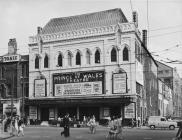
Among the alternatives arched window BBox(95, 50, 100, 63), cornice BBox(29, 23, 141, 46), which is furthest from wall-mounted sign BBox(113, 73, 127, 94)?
cornice BBox(29, 23, 141, 46)

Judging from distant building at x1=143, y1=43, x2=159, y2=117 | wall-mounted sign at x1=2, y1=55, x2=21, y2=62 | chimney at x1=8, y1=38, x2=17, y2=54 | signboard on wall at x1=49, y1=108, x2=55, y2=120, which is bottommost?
signboard on wall at x1=49, y1=108, x2=55, y2=120

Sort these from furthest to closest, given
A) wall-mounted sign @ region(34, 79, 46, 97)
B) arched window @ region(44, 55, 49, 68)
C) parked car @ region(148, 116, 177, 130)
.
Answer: arched window @ region(44, 55, 49, 68), wall-mounted sign @ region(34, 79, 46, 97), parked car @ region(148, 116, 177, 130)

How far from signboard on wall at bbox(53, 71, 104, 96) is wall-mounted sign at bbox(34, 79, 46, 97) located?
1.75 meters

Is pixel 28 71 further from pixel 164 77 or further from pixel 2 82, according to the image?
pixel 164 77

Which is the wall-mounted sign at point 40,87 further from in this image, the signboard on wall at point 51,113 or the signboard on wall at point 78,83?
the signboard on wall at point 51,113

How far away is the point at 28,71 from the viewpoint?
58.1 meters

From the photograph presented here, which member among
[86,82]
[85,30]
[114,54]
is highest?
[85,30]

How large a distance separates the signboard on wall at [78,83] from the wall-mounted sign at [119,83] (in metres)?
1.93

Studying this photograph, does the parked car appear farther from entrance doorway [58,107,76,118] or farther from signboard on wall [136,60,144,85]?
entrance doorway [58,107,76,118]

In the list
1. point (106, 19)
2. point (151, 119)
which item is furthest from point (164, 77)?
point (151, 119)

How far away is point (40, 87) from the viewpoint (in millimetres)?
55969

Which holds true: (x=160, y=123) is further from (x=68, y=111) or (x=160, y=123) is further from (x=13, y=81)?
(x=13, y=81)

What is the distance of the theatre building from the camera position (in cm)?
5038

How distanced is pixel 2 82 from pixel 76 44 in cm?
1373
